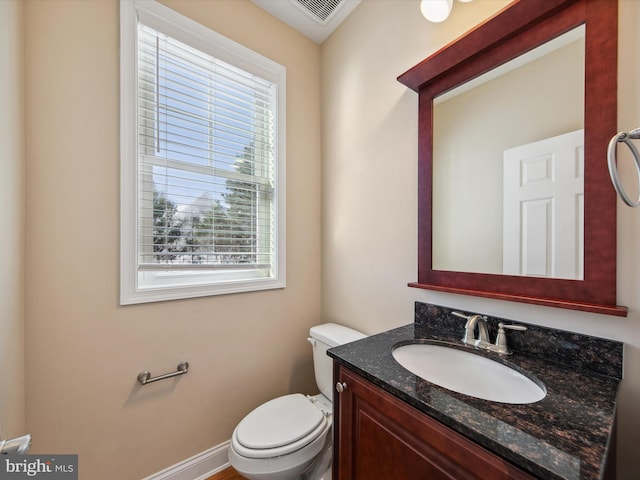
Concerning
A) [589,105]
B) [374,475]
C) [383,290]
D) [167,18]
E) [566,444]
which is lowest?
[374,475]

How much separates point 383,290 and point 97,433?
1446mm

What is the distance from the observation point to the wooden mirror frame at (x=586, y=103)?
753 millimetres

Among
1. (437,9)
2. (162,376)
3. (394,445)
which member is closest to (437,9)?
(437,9)

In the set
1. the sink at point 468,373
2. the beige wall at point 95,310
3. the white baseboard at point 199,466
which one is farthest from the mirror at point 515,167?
the white baseboard at point 199,466

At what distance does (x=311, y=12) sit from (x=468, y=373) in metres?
2.06

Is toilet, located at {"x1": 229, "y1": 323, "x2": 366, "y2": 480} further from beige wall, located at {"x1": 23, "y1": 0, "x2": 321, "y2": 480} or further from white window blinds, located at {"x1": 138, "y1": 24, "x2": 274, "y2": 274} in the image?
white window blinds, located at {"x1": 138, "y1": 24, "x2": 274, "y2": 274}

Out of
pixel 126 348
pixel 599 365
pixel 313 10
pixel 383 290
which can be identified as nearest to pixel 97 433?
pixel 126 348

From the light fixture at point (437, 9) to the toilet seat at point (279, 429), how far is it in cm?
182

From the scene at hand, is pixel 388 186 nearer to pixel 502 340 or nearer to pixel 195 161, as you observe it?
pixel 502 340

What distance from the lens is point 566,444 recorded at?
0.49 meters

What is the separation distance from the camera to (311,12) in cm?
158

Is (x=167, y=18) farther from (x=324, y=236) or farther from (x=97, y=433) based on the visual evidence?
(x=97, y=433)

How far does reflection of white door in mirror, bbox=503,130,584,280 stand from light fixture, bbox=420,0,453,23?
625mm

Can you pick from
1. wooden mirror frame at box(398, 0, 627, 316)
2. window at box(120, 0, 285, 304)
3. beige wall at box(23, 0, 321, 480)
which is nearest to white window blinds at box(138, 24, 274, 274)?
window at box(120, 0, 285, 304)
